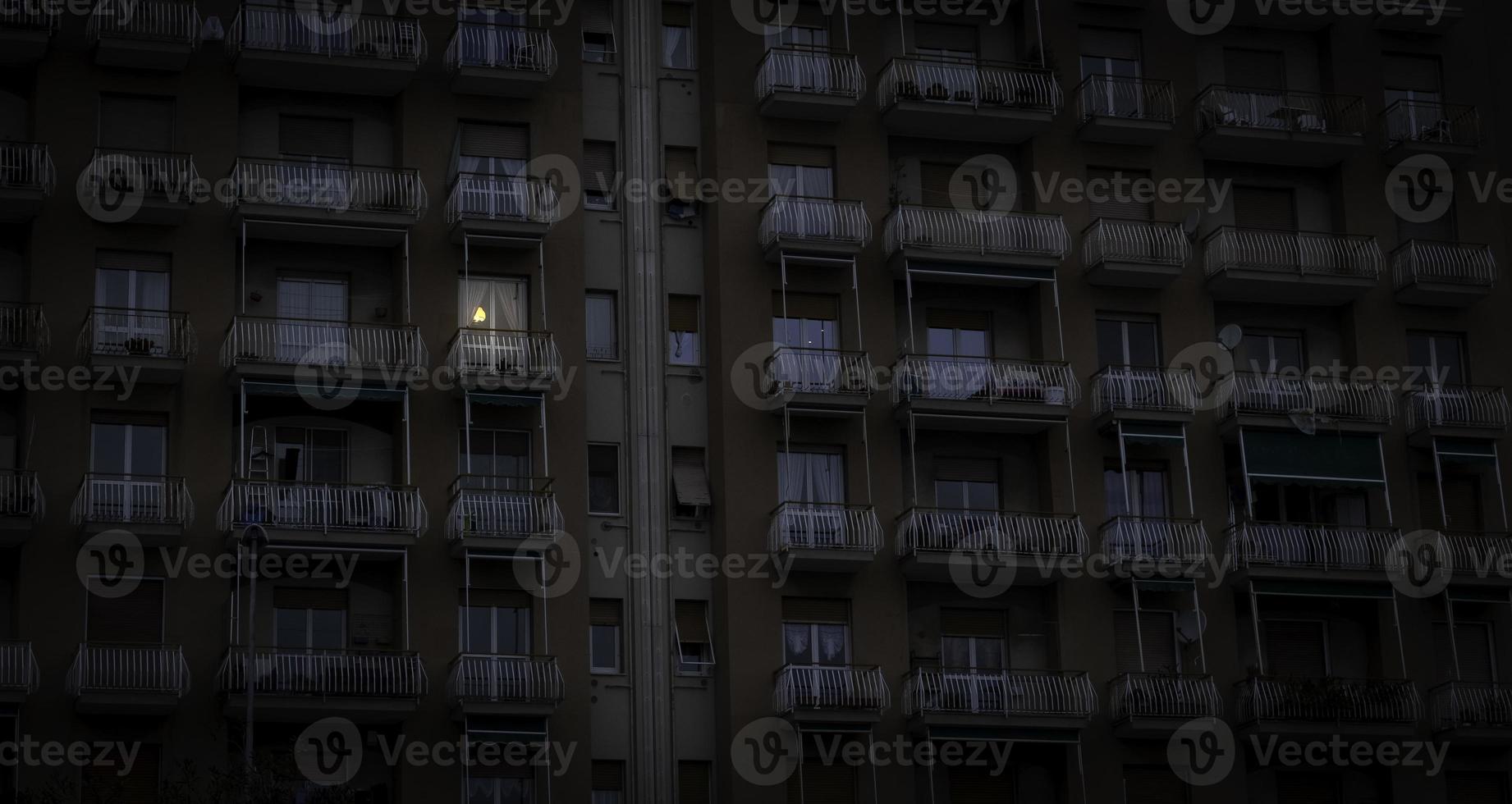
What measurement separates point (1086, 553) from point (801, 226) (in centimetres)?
793

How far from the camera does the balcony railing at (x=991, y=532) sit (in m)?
41.0

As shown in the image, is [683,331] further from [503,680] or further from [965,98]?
[503,680]

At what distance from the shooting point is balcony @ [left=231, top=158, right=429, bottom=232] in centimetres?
4009

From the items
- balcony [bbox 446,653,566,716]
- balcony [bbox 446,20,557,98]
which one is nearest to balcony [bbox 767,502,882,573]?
balcony [bbox 446,653,566,716]

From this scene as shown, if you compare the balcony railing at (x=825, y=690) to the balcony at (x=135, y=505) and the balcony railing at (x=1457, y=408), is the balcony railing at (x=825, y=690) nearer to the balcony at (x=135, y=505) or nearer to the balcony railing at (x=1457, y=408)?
the balcony at (x=135, y=505)

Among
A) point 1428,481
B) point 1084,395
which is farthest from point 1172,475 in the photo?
point 1428,481

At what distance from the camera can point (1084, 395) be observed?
141ft

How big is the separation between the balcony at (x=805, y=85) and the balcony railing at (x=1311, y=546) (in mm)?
10828

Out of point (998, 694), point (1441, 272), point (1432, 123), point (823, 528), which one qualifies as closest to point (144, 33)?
point (823, 528)

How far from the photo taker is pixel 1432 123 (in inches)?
1820

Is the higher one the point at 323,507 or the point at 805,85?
the point at 805,85

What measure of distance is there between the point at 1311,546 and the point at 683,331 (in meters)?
12.2

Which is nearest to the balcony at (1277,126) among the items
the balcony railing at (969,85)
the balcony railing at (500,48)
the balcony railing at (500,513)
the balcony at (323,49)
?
the balcony railing at (969,85)

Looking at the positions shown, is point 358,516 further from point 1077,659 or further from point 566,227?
point 1077,659
